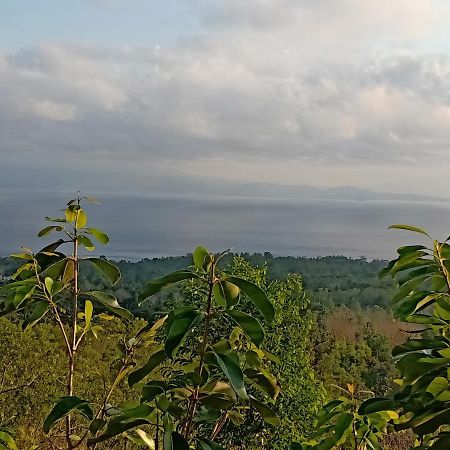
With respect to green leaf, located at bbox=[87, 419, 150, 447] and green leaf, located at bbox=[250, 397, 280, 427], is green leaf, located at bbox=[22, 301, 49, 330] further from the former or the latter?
green leaf, located at bbox=[250, 397, 280, 427]

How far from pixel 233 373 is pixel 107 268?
401mm

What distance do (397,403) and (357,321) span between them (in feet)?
79.4

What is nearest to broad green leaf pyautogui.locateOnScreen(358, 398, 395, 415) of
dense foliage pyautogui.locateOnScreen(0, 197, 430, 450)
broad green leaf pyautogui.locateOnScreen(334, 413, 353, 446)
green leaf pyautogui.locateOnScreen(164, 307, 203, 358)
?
dense foliage pyautogui.locateOnScreen(0, 197, 430, 450)

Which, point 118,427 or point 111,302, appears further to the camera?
point 111,302

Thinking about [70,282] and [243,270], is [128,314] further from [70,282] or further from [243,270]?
[243,270]

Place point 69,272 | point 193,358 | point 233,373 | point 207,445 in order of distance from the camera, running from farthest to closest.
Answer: point 193,358, point 69,272, point 207,445, point 233,373

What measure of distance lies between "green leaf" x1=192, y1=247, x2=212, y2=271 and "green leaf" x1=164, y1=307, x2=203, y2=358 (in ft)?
0.26

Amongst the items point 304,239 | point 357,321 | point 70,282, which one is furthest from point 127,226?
point 70,282

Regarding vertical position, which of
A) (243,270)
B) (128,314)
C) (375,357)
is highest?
(128,314)

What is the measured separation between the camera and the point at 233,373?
30.7 inches

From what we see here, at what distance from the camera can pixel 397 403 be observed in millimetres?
971

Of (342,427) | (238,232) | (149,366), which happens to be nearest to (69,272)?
(149,366)

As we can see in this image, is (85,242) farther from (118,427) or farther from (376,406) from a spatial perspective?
(376,406)

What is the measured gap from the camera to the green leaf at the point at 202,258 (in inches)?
34.4
